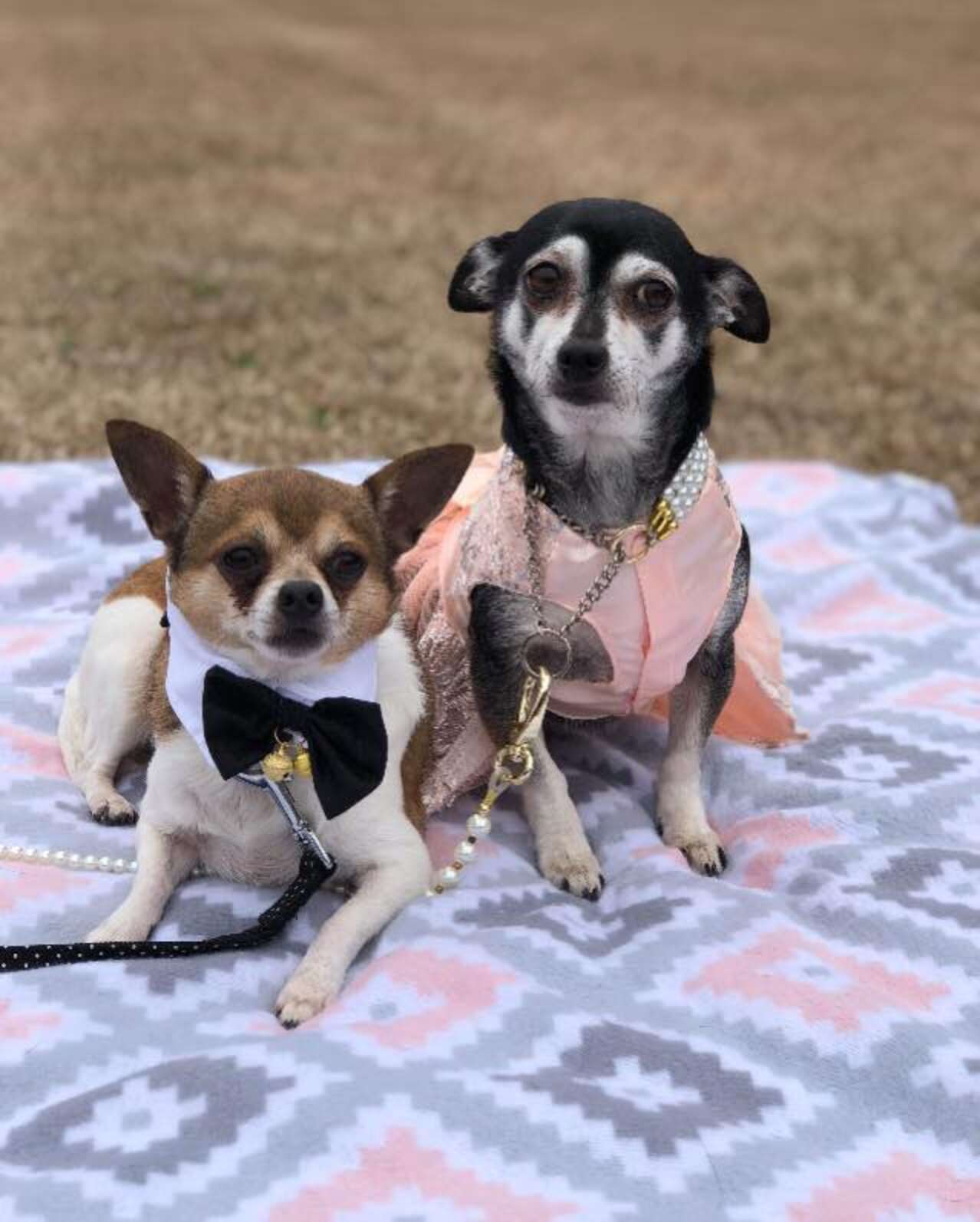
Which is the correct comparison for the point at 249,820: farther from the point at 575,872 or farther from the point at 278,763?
the point at 575,872

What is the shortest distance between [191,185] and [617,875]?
7087mm

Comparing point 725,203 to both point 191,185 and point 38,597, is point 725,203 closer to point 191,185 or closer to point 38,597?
point 191,185

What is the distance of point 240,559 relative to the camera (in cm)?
238

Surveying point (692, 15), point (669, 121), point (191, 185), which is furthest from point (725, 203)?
point (692, 15)

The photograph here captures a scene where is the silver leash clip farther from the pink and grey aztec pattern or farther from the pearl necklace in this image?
the pearl necklace

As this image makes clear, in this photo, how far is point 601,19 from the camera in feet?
56.4

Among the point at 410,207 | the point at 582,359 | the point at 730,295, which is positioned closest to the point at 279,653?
the point at 582,359

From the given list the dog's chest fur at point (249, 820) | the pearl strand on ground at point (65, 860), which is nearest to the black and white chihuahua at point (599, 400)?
the dog's chest fur at point (249, 820)

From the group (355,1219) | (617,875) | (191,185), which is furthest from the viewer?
(191,185)

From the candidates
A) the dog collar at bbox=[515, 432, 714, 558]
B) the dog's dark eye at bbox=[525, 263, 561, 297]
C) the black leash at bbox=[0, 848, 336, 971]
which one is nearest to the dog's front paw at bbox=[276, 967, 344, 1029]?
the black leash at bbox=[0, 848, 336, 971]

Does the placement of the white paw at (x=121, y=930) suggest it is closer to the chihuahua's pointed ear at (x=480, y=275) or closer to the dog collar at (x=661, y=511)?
the dog collar at (x=661, y=511)

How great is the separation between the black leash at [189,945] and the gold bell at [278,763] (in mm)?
187

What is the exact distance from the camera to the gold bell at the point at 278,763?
2.46m

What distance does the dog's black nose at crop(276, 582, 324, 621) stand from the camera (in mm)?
2287
